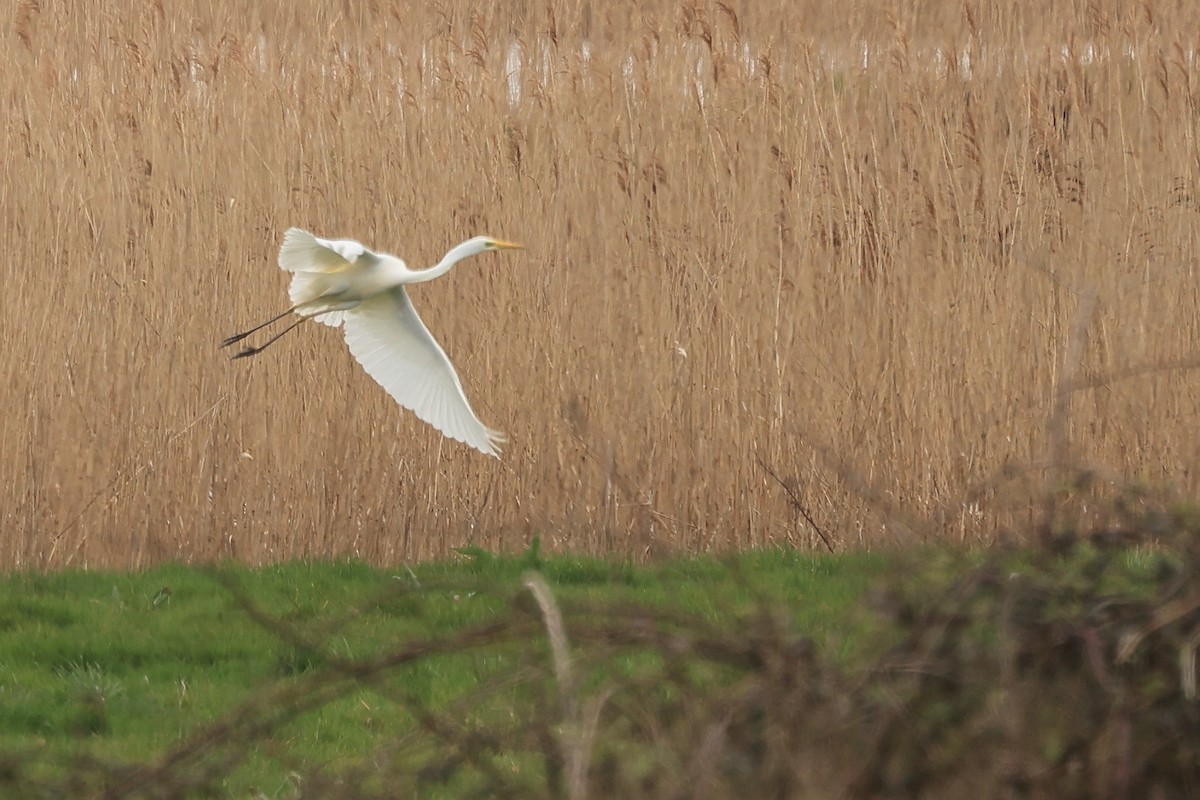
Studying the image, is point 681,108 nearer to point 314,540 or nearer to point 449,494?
point 449,494

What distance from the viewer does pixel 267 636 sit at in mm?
4184

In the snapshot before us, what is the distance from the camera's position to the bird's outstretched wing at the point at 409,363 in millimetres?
4512

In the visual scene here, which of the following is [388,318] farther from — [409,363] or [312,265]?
[312,265]

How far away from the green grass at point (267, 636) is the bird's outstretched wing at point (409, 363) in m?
0.45

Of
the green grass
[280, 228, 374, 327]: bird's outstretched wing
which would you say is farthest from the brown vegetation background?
[280, 228, 374, 327]: bird's outstretched wing

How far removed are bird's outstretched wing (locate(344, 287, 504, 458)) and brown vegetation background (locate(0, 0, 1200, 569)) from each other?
21.6 inches

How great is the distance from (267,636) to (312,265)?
3.42 feet

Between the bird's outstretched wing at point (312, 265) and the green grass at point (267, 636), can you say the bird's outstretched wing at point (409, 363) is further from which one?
the green grass at point (267, 636)

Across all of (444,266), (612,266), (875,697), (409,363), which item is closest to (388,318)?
(409,363)

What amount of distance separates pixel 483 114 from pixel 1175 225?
7.77 feet

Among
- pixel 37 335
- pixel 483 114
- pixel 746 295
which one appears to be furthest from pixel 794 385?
pixel 37 335

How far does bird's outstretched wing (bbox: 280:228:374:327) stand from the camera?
432 centimetres

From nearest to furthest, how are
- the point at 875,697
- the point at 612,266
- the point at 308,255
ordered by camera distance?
the point at 875,697 < the point at 308,255 < the point at 612,266

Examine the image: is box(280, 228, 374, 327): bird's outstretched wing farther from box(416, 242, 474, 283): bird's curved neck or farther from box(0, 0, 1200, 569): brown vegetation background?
box(0, 0, 1200, 569): brown vegetation background
